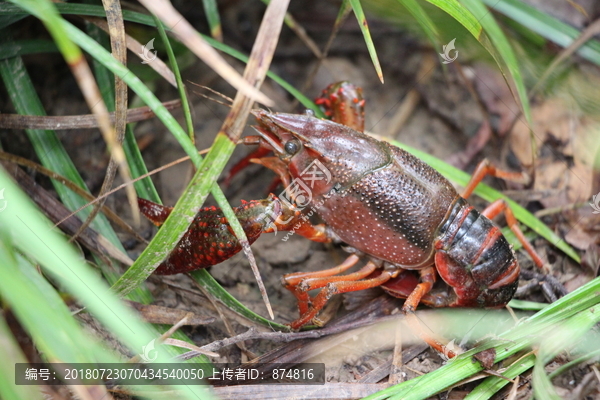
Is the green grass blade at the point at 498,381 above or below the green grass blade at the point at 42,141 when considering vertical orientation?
below

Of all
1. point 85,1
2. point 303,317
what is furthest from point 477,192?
point 85,1

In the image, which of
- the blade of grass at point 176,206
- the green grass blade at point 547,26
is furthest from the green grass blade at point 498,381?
the green grass blade at point 547,26

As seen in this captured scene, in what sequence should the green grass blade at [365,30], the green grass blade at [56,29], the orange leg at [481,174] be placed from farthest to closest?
1. the orange leg at [481,174]
2. the green grass blade at [365,30]
3. the green grass blade at [56,29]

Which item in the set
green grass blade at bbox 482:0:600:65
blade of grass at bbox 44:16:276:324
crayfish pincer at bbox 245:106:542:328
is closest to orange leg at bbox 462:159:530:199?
crayfish pincer at bbox 245:106:542:328

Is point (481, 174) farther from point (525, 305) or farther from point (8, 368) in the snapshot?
point (8, 368)

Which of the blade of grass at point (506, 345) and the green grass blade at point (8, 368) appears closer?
the green grass blade at point (8, 368)

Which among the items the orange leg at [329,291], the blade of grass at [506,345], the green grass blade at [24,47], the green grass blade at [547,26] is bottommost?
the blade of grass at [506,345]

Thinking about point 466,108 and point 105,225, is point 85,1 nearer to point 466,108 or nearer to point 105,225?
point 105,225

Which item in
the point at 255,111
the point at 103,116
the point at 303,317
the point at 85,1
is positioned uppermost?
the point at 85,1

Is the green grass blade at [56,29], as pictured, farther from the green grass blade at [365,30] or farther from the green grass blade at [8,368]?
the green grass blade at [365,30]
